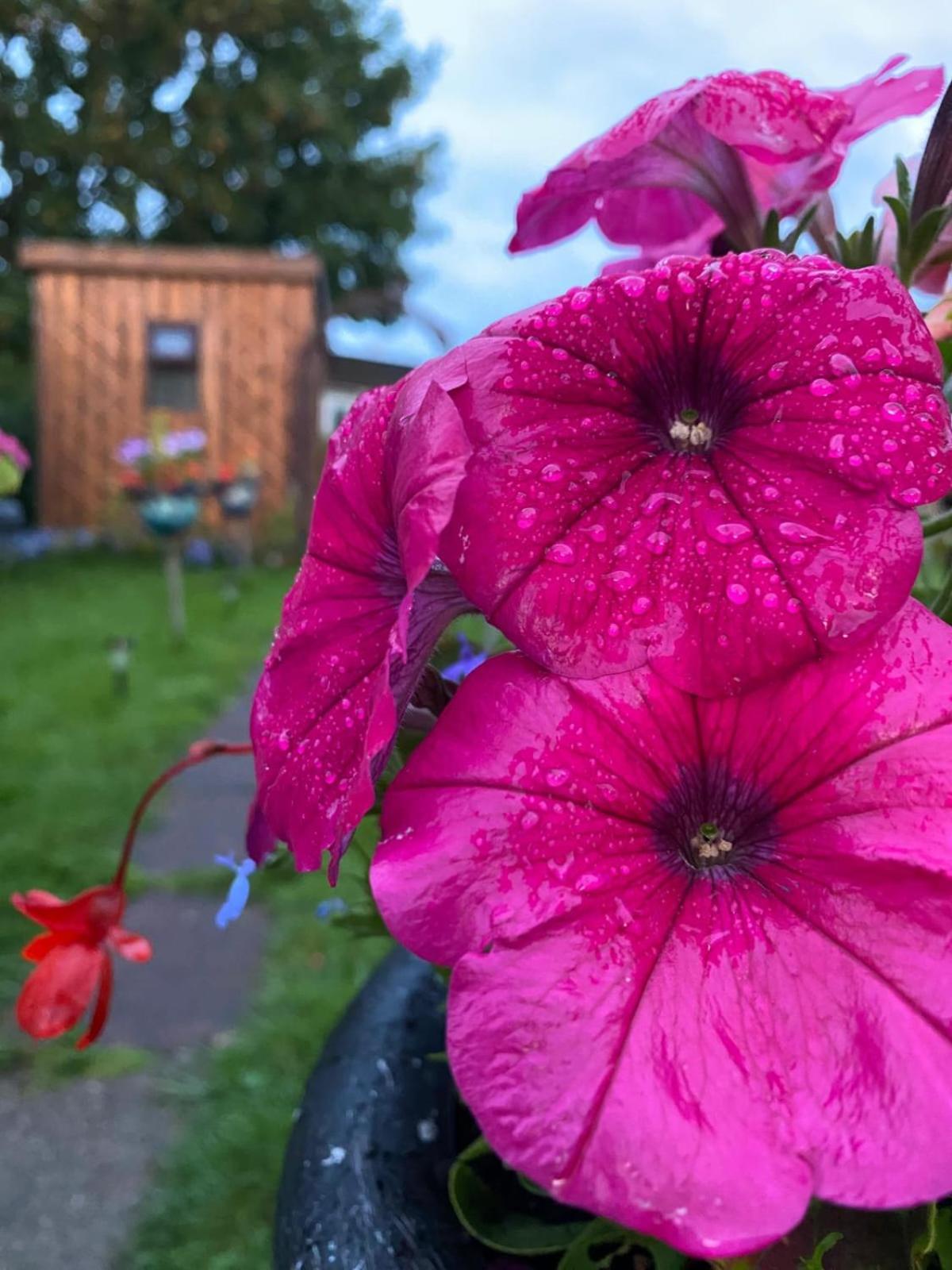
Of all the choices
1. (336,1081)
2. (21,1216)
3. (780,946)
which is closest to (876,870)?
(780,946)

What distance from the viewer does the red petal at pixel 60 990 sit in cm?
62

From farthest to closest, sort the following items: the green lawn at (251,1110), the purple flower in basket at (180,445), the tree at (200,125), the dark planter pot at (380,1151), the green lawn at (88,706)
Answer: the tree at (200,125) → the purple flower in basket at (180,445) → the green lawn at (88,706) → the green lawn at (251,1110) → the dark planter pot at (380,1151)

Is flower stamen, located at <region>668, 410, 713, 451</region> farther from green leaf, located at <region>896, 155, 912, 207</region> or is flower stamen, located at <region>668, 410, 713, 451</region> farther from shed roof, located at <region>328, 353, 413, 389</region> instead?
shed roof, located at <region>328, 353, 413, 389</region>

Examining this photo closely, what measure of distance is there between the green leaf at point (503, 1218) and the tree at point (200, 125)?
1151 cm

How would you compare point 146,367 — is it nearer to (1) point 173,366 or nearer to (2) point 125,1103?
(1) point 173,366

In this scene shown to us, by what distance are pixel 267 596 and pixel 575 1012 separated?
633 cm

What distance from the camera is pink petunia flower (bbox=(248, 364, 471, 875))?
344mm

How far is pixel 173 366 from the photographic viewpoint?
324 inches

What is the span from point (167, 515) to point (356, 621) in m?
4.78

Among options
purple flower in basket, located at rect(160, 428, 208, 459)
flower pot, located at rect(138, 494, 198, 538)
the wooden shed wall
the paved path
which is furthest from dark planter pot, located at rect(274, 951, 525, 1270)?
the wooden shed wall

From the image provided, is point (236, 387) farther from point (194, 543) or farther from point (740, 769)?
point (740, 769)

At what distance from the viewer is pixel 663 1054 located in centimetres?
33

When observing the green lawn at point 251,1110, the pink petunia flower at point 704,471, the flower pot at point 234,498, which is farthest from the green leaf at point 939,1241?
the flower pot at point 234,498

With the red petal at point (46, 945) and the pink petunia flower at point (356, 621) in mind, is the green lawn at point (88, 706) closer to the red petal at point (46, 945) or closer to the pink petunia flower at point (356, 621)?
the red petal at point (46, 945)
